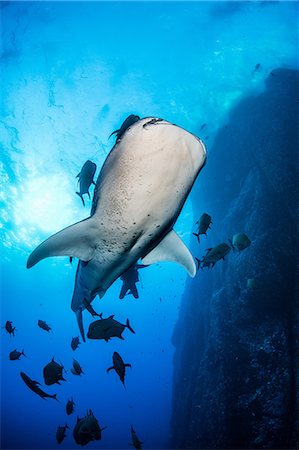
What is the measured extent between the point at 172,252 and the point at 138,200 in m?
1.57

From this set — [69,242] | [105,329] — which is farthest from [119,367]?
[69,242]

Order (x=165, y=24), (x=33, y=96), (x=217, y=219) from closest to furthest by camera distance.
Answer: (x=165, y=24) → (x=33, y=96) → (x=217, y=219)

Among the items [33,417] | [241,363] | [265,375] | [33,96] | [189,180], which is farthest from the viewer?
[33,417]

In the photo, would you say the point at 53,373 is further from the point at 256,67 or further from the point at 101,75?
the point at 256,67

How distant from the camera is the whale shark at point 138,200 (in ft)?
6.54

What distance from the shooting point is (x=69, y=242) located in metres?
3.21

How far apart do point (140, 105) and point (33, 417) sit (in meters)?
132

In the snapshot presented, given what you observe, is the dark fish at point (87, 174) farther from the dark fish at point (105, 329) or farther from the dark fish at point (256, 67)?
the dark fish at point (256, 67)

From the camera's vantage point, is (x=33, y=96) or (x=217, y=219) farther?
(x=217, y=219)

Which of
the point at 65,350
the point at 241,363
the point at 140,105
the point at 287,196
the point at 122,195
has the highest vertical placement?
the point at 122,195

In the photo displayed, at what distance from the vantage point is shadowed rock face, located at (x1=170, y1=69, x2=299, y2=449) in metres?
9.09

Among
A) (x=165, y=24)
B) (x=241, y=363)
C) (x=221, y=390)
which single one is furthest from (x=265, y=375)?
(x=165, y=24)

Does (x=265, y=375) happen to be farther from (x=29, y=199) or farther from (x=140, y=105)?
(x=29, y=199)

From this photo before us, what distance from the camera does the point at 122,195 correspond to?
2395mm
